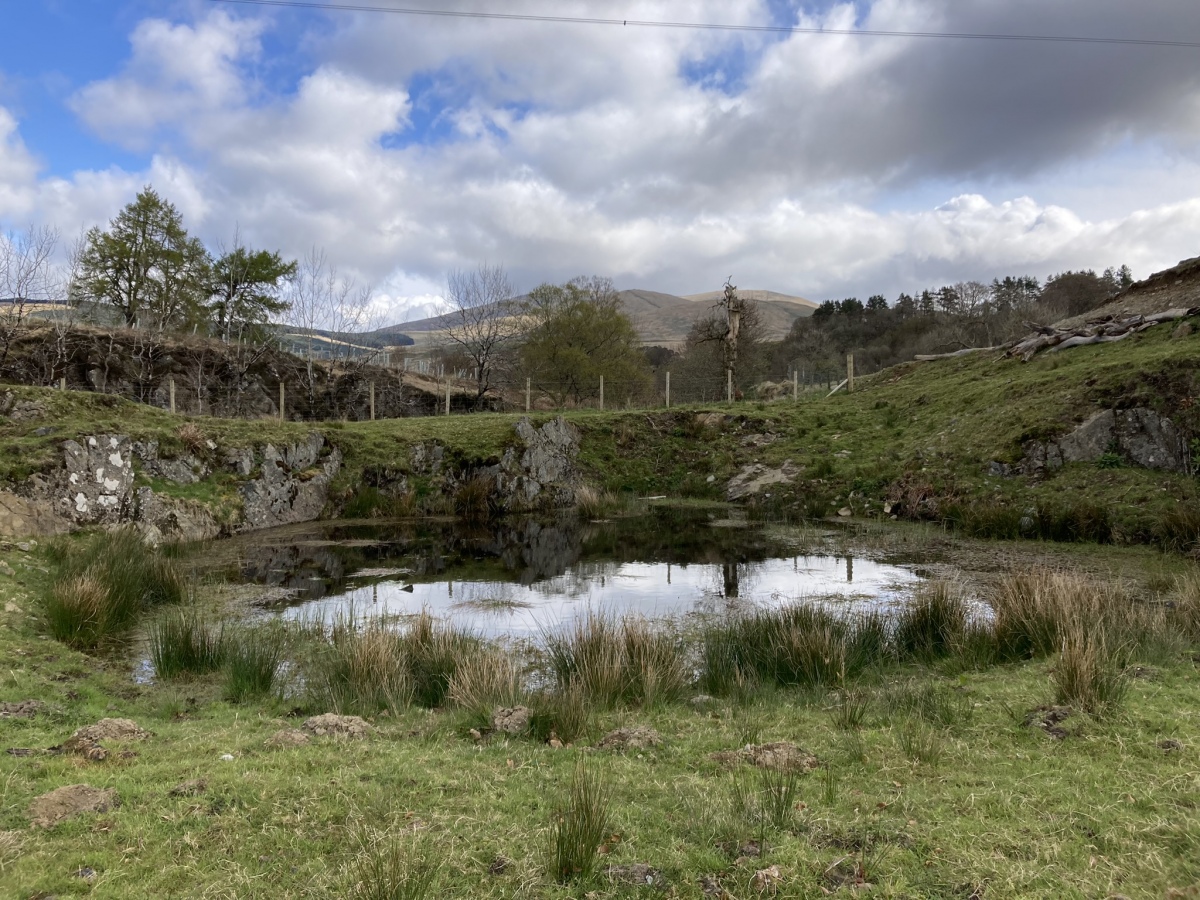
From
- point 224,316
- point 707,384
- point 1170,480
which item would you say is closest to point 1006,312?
point 707,384

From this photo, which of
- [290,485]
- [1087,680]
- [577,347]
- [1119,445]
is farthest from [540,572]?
[577,347]

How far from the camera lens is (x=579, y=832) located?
3283mm

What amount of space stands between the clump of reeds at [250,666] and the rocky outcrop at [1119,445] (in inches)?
624

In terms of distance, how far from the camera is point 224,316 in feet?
134

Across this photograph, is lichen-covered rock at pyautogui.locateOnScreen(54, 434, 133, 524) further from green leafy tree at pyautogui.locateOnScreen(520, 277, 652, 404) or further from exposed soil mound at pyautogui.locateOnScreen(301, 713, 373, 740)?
green leafy tree at pyautogui.locateOnScreen(520, 277, 652, 404)

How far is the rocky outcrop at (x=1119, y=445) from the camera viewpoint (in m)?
14.1

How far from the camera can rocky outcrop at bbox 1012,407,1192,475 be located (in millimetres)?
14055

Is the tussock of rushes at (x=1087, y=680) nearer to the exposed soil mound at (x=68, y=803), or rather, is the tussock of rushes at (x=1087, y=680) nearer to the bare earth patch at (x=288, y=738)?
the bare earth patch at (x=288, y=738)

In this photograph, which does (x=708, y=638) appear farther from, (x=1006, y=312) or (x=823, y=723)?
(x=1006, y=312)

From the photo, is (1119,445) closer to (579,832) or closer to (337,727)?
(579,832)

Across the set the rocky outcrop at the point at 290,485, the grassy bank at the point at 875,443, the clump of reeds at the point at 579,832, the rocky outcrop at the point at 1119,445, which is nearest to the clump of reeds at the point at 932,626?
the clump of reeds at the point at 579,832

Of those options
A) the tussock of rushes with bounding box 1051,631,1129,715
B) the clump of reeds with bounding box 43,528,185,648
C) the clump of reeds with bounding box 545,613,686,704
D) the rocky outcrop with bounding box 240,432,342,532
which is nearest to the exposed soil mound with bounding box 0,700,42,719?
the clump of reeds with bounding box 43,528,185,648

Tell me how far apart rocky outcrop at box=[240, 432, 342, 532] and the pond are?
33.0 inches

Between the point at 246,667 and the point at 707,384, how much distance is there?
132ft
